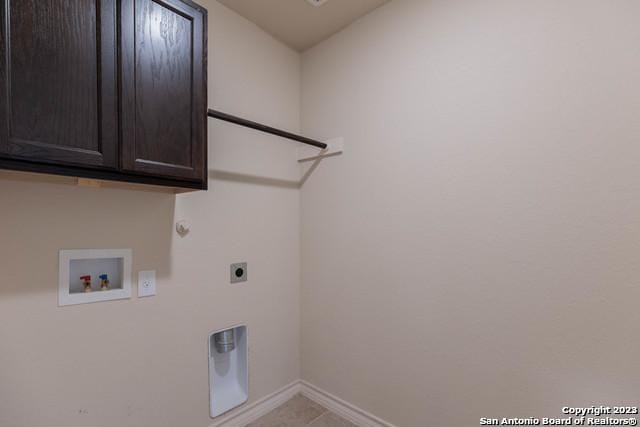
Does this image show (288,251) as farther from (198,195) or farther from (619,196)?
(619,196)

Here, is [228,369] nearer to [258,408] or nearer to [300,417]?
[258,408]

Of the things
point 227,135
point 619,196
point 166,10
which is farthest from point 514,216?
point 166,10

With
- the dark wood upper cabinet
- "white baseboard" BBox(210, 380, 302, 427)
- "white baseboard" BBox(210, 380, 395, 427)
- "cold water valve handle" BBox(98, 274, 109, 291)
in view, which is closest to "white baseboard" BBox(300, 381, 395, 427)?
"white baseboard" BBox(210, 380, 395, 427)

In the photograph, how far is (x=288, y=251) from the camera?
2209 millimetres

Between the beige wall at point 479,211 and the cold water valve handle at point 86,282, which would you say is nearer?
the beige wall at point 479,211

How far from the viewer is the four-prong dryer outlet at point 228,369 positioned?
1.79 meters

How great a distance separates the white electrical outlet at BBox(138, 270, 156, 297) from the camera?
4.89 feet

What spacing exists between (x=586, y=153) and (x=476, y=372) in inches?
42.3

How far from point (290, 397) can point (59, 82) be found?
7.18ft

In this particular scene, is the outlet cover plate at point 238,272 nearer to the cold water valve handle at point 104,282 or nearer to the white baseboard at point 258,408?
the cold water valve handle at point 104,282

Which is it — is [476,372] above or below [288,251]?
below

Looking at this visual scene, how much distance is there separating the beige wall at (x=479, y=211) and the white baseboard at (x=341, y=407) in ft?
0.16

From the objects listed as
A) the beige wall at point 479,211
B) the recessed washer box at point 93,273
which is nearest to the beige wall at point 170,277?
the recessed washer box at point 93,273

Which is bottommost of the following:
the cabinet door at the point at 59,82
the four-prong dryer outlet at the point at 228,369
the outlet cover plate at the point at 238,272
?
the four-prong dryer outlet at the point at 228,369
